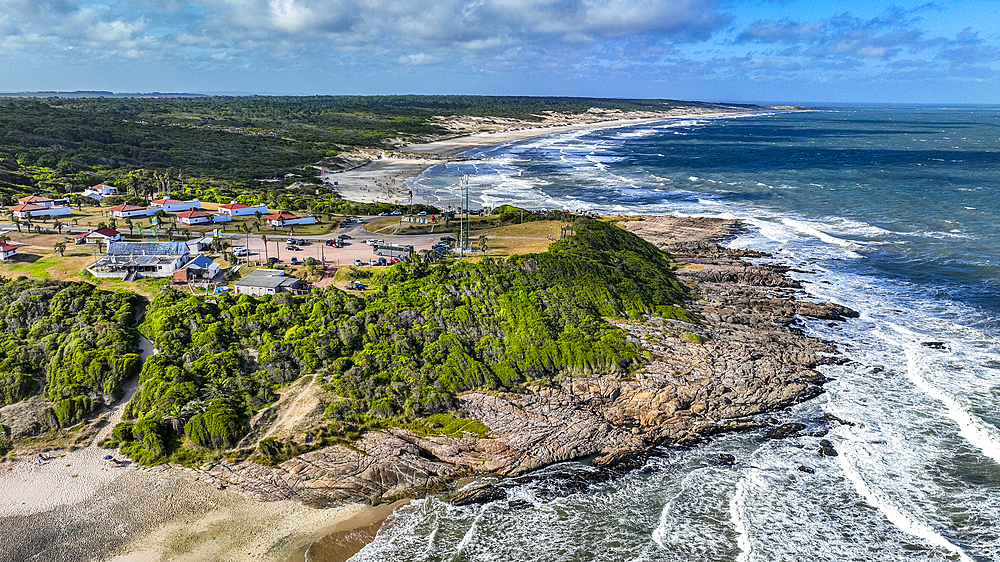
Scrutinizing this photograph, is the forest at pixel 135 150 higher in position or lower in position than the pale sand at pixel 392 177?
higher

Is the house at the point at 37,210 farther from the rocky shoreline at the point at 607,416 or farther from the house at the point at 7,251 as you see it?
the rocky shoreline at the point at 607,416

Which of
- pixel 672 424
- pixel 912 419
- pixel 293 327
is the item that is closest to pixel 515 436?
pixel 672 424

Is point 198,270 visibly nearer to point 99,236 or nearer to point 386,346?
point 99,236

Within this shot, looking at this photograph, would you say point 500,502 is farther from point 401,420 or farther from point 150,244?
point 150,244

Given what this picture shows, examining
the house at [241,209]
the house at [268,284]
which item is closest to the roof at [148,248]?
the house at [268,284]

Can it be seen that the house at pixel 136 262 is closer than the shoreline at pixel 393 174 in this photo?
Yes

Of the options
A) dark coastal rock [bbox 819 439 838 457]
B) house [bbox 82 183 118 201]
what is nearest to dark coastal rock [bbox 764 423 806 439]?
dark coastal rock [bbox 819 439 838 457]
